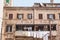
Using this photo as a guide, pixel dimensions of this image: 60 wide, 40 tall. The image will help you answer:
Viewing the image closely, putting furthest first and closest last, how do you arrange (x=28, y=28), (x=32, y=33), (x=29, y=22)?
(x=29, y=22) → (x=28, y=28) → (x=32, y=33)

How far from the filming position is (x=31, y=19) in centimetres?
4269

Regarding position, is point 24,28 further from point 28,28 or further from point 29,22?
point 29,22

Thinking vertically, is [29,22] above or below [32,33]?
above

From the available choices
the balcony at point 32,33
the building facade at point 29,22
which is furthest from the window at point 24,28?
the balcony at point 32,33

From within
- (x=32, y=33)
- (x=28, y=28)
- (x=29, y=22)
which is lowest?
(x=32, y=33)

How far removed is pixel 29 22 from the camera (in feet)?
139

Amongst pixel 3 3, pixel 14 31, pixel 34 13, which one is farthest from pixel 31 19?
pixel 3 3

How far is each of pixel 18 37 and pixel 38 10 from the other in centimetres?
724

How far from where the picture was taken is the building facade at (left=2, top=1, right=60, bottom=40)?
41562 millimetres

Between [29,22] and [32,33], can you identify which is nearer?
[32,33]

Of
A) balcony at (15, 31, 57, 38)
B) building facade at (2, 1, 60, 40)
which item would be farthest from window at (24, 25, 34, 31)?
balcony at (15, 31, 57, 38)

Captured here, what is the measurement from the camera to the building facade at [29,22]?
4156cm

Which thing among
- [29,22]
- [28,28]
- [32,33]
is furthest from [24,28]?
[32,33]

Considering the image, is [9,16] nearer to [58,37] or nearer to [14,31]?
[14,31]
